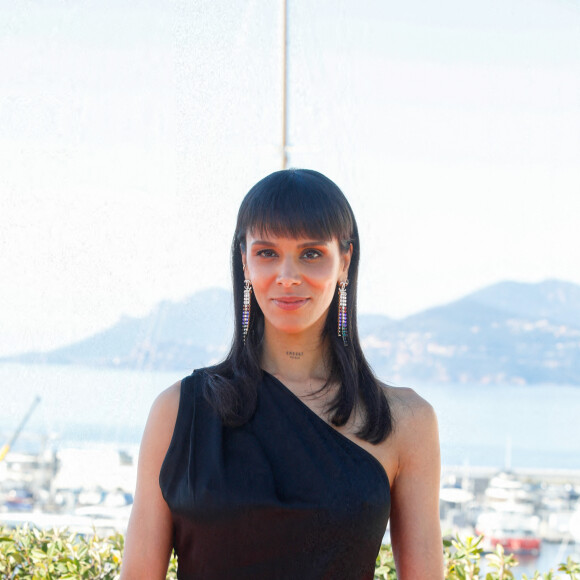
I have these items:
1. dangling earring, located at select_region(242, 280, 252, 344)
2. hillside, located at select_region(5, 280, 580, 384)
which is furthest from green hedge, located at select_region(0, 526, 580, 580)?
hillside, located at select_region(5, 280, 580, 384)

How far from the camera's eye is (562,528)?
13109mm

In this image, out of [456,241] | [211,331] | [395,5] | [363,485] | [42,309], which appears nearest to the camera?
[363,485]

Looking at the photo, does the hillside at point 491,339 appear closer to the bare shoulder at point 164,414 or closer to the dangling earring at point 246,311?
the dangling earring at point 246,311

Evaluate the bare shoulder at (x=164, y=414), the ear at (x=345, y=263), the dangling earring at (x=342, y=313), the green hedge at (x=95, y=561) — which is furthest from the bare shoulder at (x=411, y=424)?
the green hedge at (x=95, y=561)

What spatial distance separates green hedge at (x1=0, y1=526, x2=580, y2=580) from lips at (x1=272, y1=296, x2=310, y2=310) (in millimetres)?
1173

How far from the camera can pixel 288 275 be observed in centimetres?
177

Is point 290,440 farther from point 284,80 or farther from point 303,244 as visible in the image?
point 284,80

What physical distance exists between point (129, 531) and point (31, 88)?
4784 millimetres

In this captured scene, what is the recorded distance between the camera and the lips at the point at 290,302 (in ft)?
5.93

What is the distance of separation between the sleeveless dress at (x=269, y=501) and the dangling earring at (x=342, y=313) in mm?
255

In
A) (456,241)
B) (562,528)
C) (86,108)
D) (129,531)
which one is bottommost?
(562,528)

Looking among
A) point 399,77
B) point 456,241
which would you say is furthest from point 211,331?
point 456,241

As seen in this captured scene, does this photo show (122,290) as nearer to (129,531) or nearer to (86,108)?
(86,108)

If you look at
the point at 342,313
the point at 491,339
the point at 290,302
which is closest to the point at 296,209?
the point at 290,302
